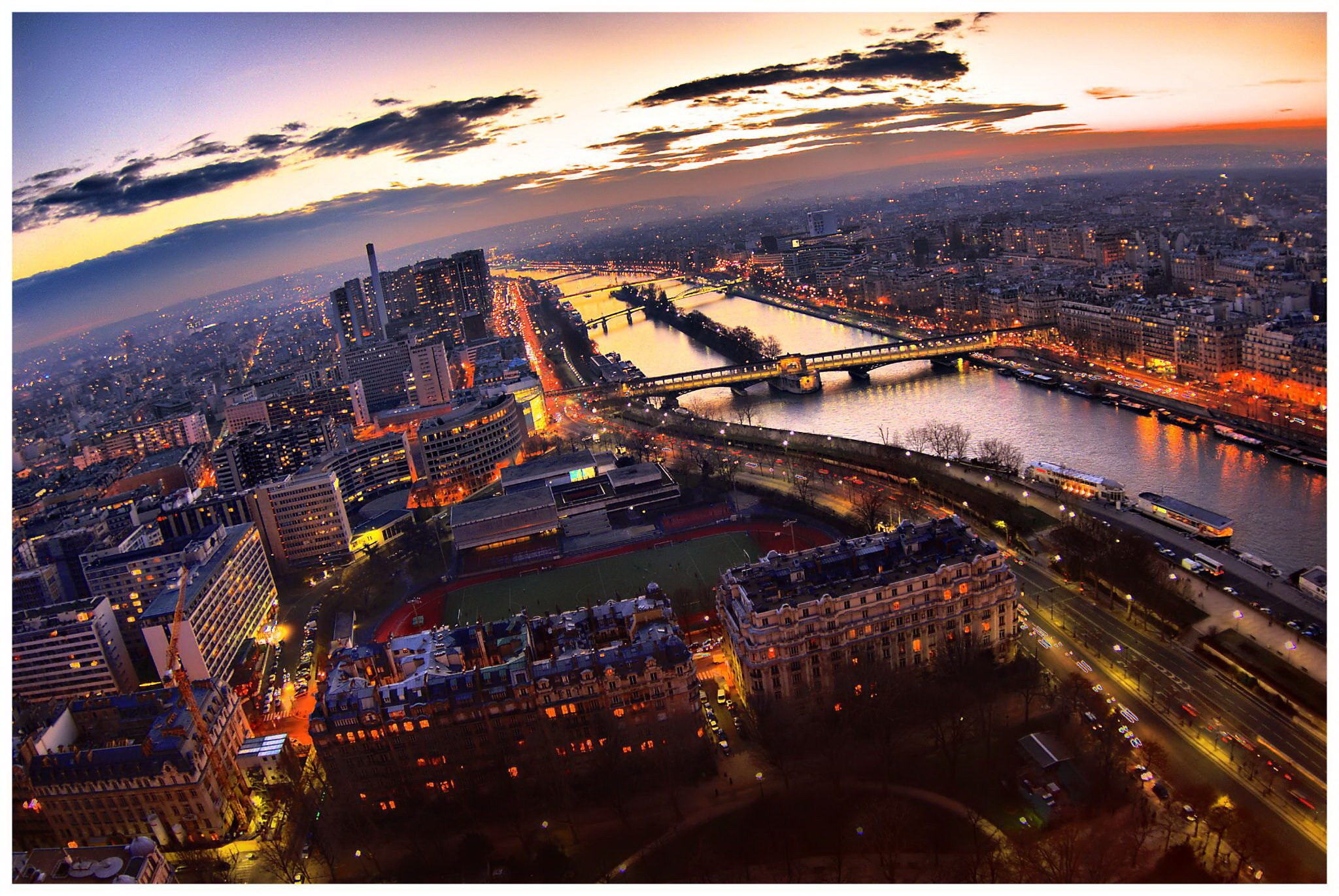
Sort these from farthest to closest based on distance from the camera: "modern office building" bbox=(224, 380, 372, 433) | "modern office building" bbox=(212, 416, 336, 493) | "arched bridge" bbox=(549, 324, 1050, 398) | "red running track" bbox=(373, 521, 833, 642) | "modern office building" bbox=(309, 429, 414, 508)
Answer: "modern office building" bbox=(224, 380, 372, 433) < "arched bridge" bbox=(549, 324, 1050, 398) < "modern office building" bbox=(212, 416, 336, 493) < "modern office building" bbox=(309, 429, 414, 508) < "red running track" bbox=(373, 521, 833, 642)

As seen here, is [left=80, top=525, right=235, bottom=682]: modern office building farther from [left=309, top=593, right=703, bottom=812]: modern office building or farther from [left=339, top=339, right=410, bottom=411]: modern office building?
[left=339, top=339, right=410, bottom=411]: modern office building

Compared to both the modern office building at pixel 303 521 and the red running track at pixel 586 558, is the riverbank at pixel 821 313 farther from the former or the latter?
the modern office building at pixel 303 521

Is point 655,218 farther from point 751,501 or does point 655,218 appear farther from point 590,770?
point 590,770

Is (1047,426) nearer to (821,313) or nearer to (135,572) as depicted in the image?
(135,572)

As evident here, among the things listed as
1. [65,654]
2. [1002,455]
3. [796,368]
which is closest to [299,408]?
[796,368]

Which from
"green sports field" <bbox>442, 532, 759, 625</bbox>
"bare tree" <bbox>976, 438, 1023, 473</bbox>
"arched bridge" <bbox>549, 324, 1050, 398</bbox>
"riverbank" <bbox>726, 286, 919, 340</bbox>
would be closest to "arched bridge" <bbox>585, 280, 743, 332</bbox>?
"riverbank" <bbox>726, 286, 919, 340</bbox>
